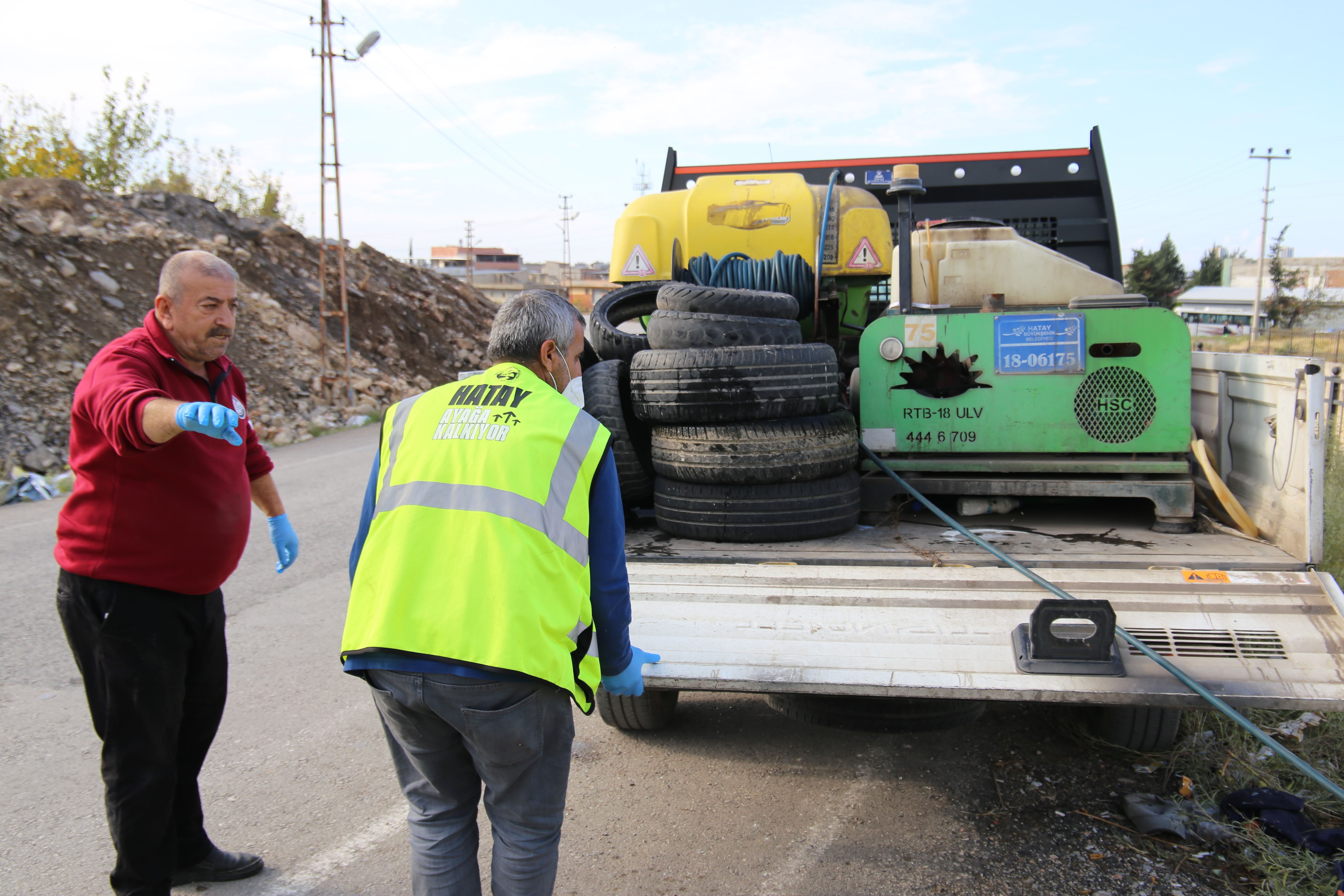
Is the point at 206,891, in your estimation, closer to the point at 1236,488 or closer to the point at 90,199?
the point at 1236,488

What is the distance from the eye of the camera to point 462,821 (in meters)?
2.23

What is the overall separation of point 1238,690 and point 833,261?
10.1ft

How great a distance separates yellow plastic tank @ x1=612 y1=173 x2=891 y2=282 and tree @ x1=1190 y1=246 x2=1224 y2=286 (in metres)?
73.5

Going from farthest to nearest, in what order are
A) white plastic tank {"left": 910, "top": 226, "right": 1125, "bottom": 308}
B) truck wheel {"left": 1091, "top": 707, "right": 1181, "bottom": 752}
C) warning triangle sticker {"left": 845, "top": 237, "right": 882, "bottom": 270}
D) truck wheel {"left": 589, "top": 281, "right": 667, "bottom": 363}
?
warning triangle sticker {"left": 845, "top": 237, "right": 882, "bottom": 270}
white plastic tank {"left": 910, "top": 226, "right": 1125, "bottom": 308}
truck wheel {"left": 589, "top": 281, "right": 667, "bottom": 363}
truck wheel {"left": 1091, "top": 707, "right": 1181, "bottom": 752}

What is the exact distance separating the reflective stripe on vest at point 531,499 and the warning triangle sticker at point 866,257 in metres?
3.31

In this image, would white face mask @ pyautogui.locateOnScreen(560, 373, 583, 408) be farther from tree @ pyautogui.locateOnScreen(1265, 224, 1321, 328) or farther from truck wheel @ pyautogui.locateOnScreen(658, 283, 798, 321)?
tree @ pyautogui.locateOnScreen(1265, 224, 1321, 328)

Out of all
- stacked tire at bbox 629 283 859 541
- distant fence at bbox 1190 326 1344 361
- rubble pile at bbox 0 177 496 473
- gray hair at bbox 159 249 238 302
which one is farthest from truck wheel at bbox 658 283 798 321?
distant fence at bbox 1190 326 1344 361

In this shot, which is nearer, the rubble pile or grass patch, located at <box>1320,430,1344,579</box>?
grass patch, located at <box>1320,430,1344,579</box>

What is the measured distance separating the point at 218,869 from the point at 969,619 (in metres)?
2.56

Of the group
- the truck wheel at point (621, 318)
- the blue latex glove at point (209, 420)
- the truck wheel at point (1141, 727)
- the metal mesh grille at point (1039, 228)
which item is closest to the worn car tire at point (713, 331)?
the truck wheel at point (621, 318)

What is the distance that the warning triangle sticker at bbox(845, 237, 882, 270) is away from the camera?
→ 511 cm

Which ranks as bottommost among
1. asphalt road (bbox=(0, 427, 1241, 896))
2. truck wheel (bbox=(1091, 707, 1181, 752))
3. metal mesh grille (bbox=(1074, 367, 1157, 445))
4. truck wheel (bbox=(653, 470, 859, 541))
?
asphalt road (bbox=(0, 427, 1241, 896))

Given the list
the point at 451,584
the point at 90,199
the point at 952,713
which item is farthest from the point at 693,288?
the point at 90,199

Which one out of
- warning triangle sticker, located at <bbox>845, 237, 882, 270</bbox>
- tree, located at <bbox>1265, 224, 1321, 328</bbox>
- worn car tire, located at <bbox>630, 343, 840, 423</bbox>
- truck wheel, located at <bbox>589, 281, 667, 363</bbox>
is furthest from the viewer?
tree, located at <bbox>1265, 224, 1321, 328</bbox>
